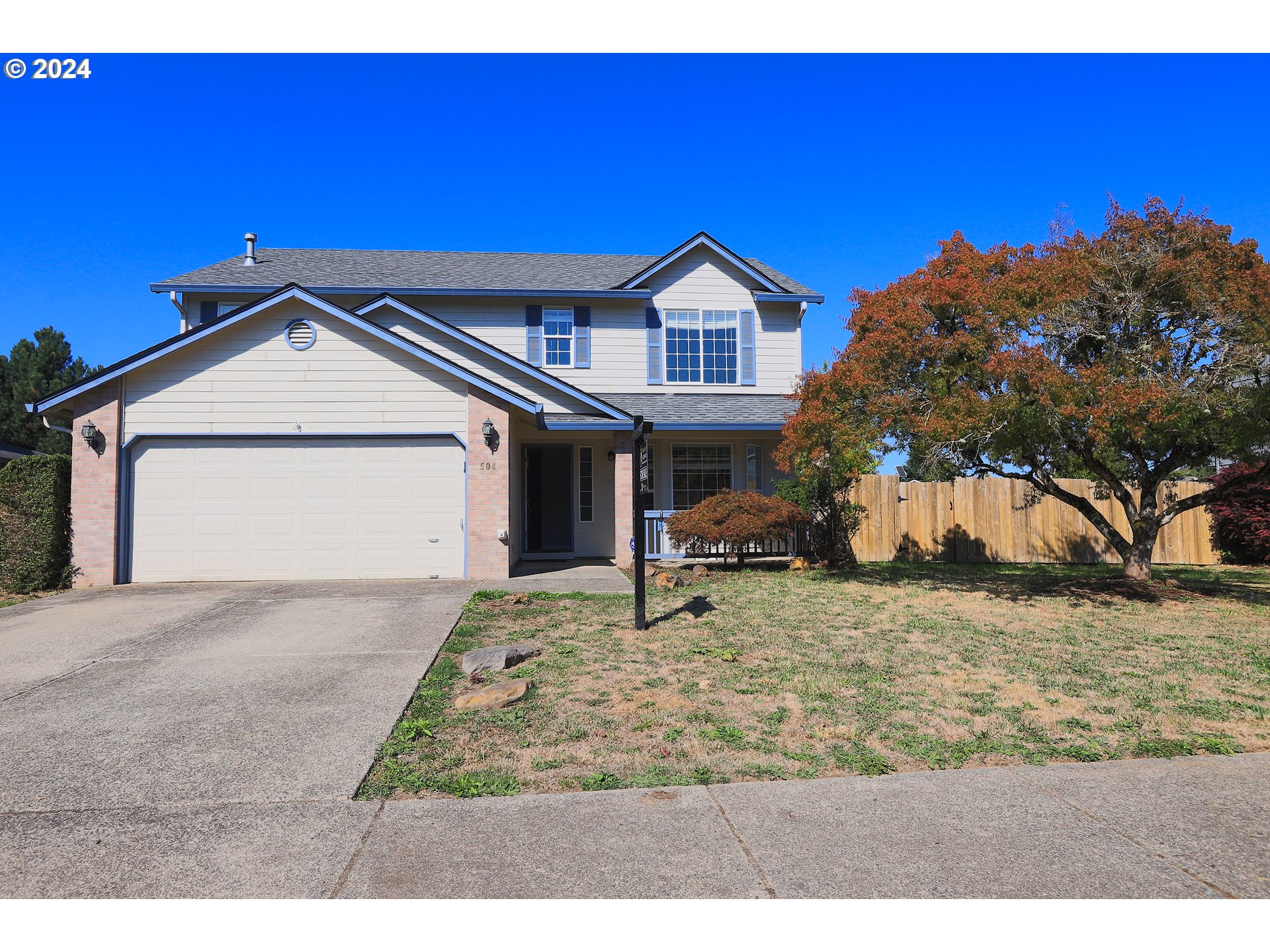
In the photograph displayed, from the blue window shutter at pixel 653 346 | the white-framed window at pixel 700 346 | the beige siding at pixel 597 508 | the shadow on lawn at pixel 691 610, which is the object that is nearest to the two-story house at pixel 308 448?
the beige siding at pixel 597 508

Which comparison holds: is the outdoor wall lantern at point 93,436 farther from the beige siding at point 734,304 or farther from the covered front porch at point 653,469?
the beige siding at point 734,304

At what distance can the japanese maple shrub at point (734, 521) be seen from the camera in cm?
1432

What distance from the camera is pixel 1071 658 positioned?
294 inches

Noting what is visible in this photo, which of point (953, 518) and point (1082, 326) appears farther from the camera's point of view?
point (953, 518)

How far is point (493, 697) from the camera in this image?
19.3 feet

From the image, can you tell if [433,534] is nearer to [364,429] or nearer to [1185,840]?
[364,429]

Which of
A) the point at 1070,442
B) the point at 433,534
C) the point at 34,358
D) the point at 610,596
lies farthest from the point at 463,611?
the point at 34,358

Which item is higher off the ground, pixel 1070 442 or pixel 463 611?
pixel 1070 442

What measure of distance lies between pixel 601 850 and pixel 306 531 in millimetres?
11100

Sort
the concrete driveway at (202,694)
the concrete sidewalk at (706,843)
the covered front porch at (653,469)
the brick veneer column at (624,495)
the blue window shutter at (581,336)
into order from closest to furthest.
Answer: the concrete sidewalk at (706,843)
the concrete driveway at (202,694)
the brick veneer column at (624,495)
the covered front porch at (653,469)
the blue window shutter at (581,336)

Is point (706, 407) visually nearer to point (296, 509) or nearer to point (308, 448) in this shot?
point (308, 448)

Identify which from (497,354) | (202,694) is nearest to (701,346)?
(497,354)

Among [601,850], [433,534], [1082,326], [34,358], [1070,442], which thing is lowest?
[601,850]

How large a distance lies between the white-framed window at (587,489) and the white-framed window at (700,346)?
3033mm
